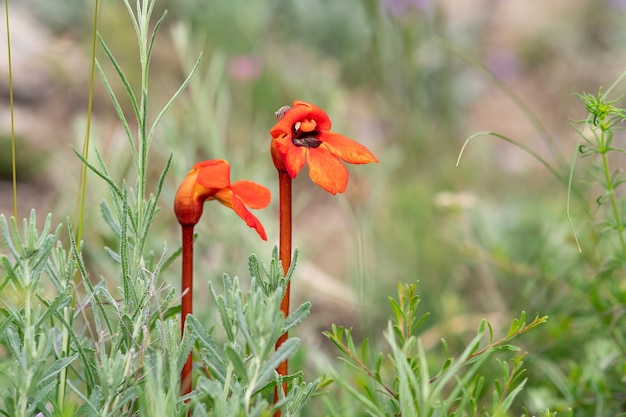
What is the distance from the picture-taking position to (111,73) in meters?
2.97

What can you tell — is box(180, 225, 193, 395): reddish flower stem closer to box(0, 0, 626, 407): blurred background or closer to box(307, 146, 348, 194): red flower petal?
box(307, 146, 348, 194): red flower petal

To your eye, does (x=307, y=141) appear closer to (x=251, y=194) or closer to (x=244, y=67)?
(x=251, y=194)

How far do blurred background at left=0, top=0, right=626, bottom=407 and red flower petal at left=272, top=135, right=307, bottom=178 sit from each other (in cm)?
47

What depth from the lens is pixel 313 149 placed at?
2.19 ft

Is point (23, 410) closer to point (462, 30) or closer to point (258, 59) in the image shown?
point (258, 59)

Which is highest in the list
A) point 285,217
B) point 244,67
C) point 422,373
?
point 244,67

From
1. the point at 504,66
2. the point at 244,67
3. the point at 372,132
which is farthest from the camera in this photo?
the point at 504,66

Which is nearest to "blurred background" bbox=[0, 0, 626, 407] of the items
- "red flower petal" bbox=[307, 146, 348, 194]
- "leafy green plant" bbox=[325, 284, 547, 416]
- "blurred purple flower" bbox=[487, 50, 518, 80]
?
"blurred purple flower" bbox=[487, 50, 518, 80]

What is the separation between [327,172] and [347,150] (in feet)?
0.13

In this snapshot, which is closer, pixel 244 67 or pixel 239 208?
pixel 239 208

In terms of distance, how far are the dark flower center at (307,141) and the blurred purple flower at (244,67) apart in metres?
1.69

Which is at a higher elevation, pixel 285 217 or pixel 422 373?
pixel 285 217

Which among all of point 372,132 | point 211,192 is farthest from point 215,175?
point 372,132

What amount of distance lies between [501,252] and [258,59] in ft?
4.77
